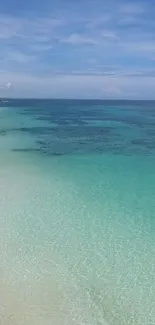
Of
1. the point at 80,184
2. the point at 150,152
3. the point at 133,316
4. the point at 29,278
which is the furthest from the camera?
the point at 150,152

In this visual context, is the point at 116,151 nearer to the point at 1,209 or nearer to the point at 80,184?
the point at 80,184

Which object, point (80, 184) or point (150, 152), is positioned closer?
point (80, 184)

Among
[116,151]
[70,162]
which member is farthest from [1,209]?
[116,151]

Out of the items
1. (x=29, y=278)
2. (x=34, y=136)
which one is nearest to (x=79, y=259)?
(x=29, y=278)

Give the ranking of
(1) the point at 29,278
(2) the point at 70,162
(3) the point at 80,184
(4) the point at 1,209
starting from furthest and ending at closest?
1. (2) the point at 70,162
2. (3) the point at 80,184
3. (4) the point at 1,209
4. (1) the point at 29,278

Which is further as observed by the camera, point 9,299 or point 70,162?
point 70,162

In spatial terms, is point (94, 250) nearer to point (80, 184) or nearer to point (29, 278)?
point (29, 278)
